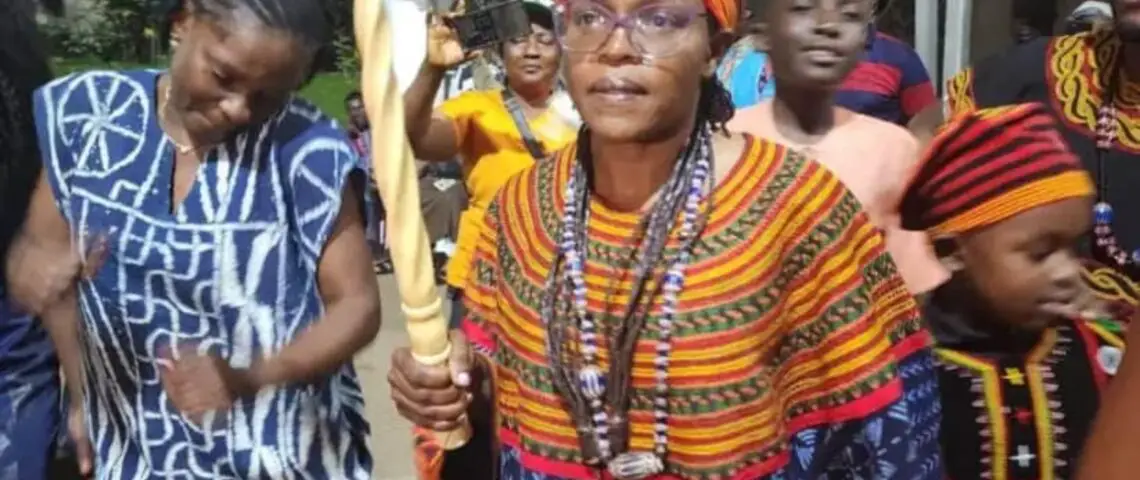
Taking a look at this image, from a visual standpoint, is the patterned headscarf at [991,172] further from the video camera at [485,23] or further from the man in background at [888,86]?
the man in background at [888,86]

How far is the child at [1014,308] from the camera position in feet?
8.84

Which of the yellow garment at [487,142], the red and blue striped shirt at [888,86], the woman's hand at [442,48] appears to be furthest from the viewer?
the yellow garment at [487,142]

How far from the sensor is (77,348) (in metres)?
3.23

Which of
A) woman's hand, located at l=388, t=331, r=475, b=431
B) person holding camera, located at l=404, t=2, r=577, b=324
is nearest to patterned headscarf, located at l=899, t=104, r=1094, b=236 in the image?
woman's hand, located at l=388, t=331, r=475, b=431

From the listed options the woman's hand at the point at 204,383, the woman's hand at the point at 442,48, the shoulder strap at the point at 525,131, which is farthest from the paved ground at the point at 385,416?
the woman's hand at the point at 204,383

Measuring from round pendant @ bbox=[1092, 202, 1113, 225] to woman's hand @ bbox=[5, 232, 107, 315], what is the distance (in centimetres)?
199

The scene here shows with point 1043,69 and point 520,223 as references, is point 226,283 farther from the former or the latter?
point 1043,69

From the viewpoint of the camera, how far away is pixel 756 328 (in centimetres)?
252

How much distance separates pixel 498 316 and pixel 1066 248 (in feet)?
3.08

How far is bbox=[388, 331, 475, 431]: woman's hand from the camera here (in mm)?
2410

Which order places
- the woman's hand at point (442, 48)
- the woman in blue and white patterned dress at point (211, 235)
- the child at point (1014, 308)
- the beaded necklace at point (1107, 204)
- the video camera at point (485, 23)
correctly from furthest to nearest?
1. the woman's hand at point (442, 48)
2. the video camera at point (485, 23)
3. the beaded necklace at point (1107, 204)
4. the woman in blue and white patterned dress at point (211, 235)
5. the child at point (1014, 308)

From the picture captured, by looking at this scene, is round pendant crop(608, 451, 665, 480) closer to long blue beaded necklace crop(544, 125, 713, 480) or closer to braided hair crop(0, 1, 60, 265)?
long blue beaded necklace crop(544, 125, 713, 480)

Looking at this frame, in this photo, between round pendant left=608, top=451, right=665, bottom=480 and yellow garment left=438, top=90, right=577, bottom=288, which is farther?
yellow garment left=438, top=90, right=577, bottom=288

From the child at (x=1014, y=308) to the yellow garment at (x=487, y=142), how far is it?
2.00m
